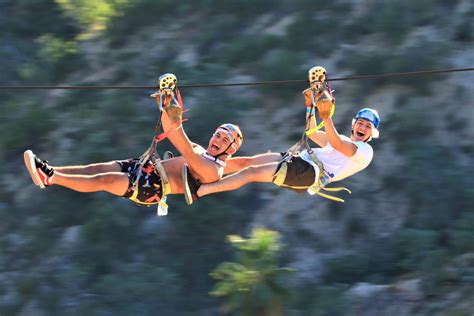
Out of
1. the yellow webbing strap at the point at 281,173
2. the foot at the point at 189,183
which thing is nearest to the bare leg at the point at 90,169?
the foot at the point at 189,183

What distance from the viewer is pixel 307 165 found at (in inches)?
377

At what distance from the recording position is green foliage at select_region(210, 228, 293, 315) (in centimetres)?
1612

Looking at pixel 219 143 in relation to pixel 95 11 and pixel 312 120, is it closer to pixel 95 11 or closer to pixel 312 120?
pixel 312 120

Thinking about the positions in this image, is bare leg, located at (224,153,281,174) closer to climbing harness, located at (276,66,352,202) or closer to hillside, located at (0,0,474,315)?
climbing harness, located at (276,66,352,202)

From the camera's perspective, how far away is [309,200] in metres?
17.7

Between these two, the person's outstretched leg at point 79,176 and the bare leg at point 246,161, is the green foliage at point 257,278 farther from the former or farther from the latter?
the person's outstretched leg at point 79,176

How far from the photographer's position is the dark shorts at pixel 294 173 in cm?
947

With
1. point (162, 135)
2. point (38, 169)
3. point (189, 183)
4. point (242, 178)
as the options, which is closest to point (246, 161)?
point (242, 178)

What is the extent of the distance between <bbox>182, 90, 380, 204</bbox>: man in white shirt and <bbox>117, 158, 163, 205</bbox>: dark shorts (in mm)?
269

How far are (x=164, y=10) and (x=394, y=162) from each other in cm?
613

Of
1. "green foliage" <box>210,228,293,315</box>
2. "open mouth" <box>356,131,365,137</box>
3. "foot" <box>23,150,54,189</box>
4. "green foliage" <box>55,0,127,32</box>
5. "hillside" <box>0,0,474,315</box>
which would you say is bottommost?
"foot" <box>23,150,54,189</box>

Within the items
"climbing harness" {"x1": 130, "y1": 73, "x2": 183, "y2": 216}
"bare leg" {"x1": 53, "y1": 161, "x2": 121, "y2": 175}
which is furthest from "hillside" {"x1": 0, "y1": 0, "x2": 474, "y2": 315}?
"bare leg" {"x1": 53, "y1": 161, "x2": 121, "y2": 175}

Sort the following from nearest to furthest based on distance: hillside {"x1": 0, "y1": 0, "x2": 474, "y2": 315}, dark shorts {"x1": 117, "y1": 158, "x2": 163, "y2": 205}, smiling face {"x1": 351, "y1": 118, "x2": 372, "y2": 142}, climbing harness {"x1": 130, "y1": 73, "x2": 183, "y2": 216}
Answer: climbing harness {"x1": 130, "y1": 73, "x2": 183, "y2": 216}
dark shorts {"x1": 117, "y1": 158, "x2": 163, "y2": 205}
smiling face {"x1": 351, "y1": 118, "x2": 372, "y2": 142}
hillside {"x1": 0, "y1": 0, "x2": 474, "y2": 315}

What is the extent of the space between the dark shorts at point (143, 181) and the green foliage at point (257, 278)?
22.7 feet
